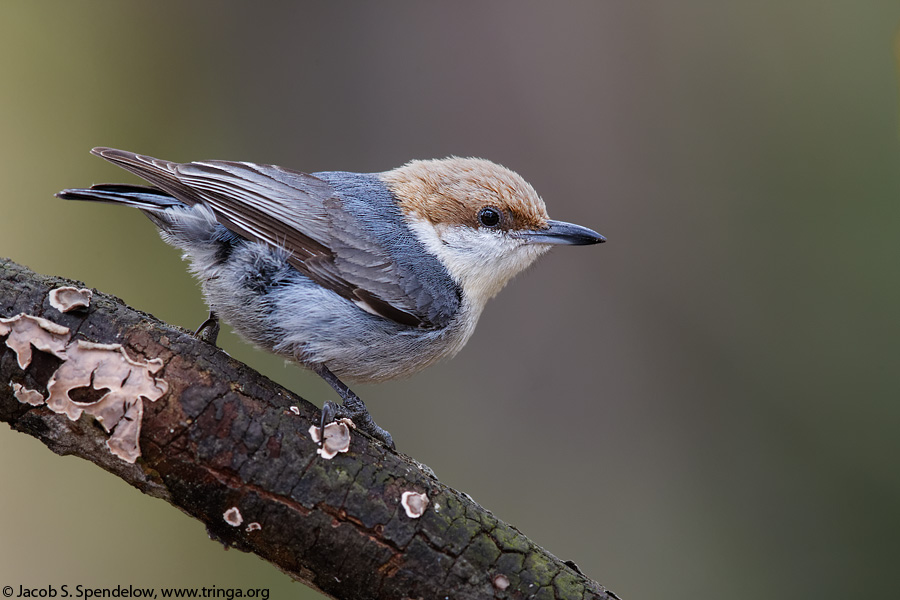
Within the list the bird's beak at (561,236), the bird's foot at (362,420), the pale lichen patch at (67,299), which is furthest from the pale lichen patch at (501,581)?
the bird's beak at (561,236)

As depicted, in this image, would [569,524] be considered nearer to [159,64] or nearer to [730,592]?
[730,592]

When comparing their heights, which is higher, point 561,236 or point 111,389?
point 561,236

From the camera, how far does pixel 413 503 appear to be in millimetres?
2490

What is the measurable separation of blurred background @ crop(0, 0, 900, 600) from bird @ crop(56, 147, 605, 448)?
4.84 ft

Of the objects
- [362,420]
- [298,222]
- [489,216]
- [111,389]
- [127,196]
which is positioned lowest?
[362,420]

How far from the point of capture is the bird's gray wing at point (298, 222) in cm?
314

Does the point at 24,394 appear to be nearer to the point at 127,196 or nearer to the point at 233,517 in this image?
the point at 233,517

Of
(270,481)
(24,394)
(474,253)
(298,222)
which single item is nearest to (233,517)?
(270,481)

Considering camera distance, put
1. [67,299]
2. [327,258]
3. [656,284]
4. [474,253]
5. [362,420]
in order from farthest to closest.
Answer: [656,284] < [474,253] < [327,258] < [362,420] < [67,299]

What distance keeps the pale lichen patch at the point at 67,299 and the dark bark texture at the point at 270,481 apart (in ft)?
0.07

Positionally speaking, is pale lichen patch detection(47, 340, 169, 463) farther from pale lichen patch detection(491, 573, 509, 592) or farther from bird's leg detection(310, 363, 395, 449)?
pale lichen patch detection(491, 573, 509, 592)

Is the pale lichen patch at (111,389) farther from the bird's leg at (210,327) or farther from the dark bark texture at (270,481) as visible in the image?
the bird's leg at (210,327)

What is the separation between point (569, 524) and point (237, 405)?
10.5 ft

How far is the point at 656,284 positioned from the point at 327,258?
A: 2.68m
